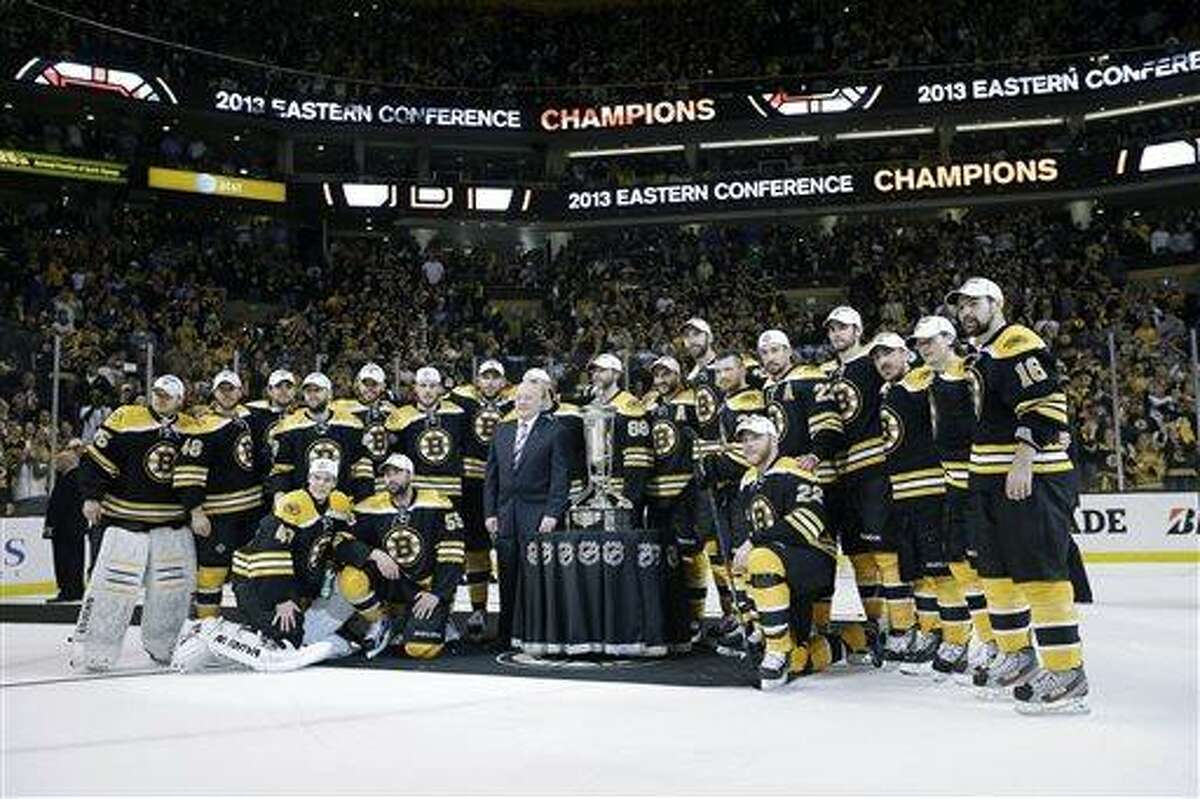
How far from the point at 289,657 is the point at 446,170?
2337 centimetres

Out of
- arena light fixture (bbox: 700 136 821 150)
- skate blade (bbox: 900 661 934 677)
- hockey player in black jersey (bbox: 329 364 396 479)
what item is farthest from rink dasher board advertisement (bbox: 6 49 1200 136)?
skate blade (bbox: 900 661 934 677)

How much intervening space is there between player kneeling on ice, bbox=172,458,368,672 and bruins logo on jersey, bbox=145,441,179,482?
0.68 m

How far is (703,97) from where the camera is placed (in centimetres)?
2588

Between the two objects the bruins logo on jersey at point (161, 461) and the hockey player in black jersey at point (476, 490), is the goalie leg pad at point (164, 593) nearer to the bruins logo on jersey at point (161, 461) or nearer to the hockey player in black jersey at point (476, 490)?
the bruins logo on jersey at point (161, 461)

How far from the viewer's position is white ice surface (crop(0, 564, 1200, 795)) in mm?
3801

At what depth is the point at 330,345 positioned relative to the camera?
1998 centimetres

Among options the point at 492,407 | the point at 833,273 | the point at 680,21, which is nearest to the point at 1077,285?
the point at 833,273

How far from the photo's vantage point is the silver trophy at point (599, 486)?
676 centimetres

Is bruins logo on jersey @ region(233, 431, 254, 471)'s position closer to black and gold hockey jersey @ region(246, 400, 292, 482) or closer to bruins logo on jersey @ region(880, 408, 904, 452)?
black and gold hockey jersey @ region(246, 400, 292, 482)

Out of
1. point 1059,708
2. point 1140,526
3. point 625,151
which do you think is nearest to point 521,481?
point 1059,708

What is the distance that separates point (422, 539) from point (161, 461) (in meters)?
1.65

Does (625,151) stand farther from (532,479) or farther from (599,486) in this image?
(599,486)

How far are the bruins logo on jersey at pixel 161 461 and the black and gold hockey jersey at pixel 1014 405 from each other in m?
4.67

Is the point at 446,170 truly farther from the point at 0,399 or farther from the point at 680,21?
the point at 0,399
